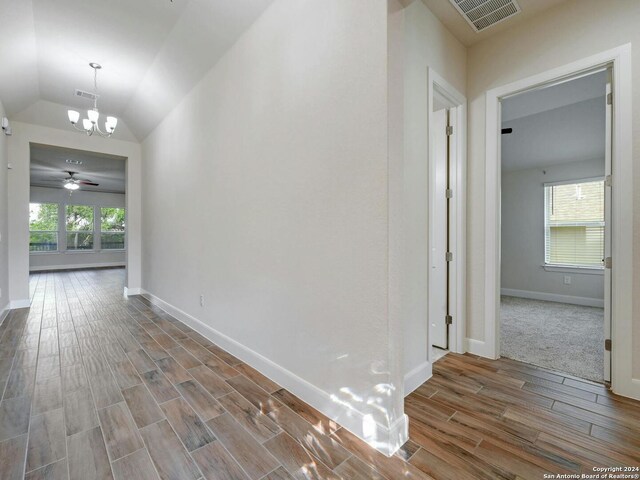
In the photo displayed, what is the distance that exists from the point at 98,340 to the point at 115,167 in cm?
602

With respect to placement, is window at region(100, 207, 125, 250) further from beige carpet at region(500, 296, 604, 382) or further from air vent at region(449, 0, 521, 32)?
beige carpet at region(500, 296, 604, 382)

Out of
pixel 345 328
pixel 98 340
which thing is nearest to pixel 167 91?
pixel 98 340

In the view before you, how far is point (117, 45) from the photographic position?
328 cm

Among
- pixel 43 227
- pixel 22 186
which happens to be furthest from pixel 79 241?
pixel 22 186

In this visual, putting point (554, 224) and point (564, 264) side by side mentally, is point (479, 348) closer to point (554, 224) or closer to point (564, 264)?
point (564, 264)

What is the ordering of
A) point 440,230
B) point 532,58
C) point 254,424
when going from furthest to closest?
point 440,230
point 532,58
point 254,424

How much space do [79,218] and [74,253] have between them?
1.26m

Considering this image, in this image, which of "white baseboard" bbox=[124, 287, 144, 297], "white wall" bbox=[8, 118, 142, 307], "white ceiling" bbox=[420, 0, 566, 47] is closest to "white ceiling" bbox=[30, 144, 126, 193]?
"white wall" bbox=[8, 118, 142, 307]

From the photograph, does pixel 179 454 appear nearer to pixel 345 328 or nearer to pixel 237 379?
pixel 237 379

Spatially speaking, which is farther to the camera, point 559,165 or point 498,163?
point 559,165

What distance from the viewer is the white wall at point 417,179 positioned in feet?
6.97

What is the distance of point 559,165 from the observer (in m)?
5.20

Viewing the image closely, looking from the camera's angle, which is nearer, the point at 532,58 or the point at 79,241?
the point at 532,58

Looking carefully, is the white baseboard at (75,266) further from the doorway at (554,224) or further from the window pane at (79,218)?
the doorway at (554,224)
